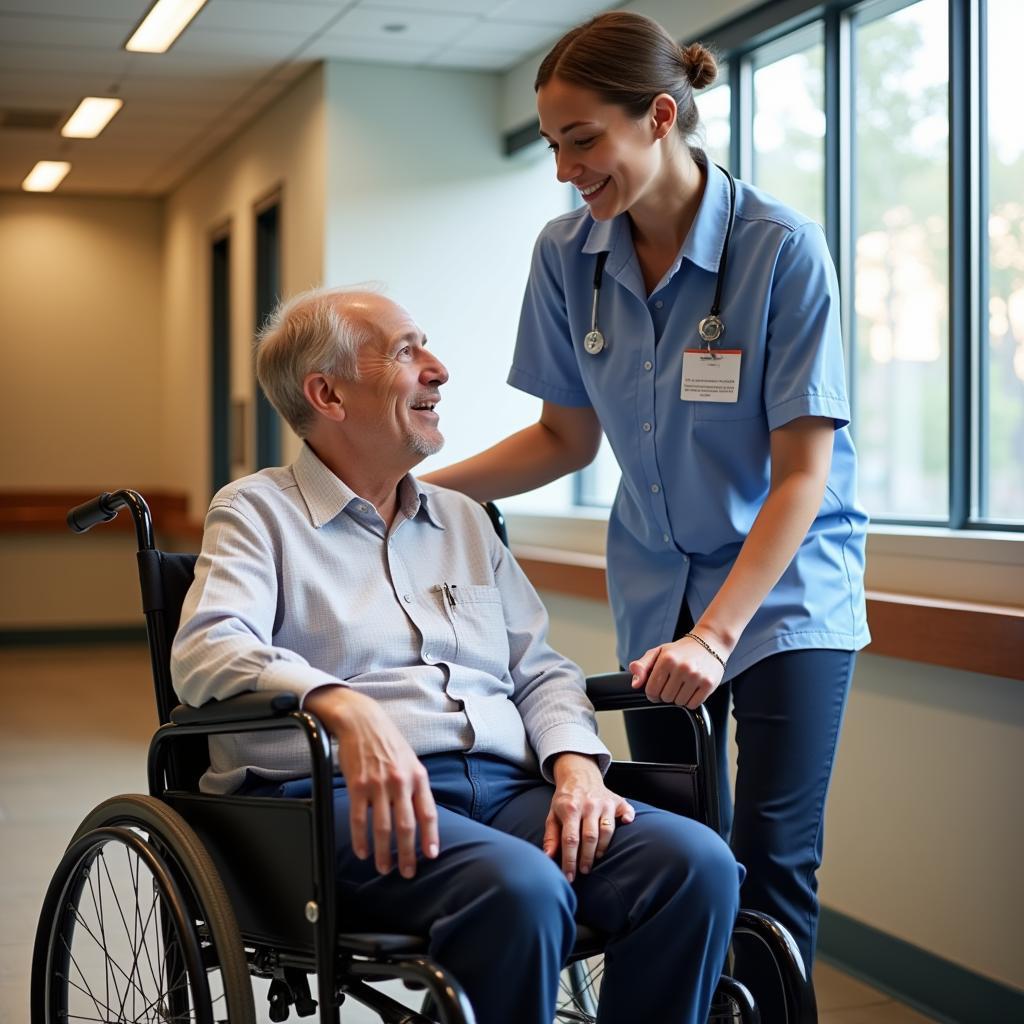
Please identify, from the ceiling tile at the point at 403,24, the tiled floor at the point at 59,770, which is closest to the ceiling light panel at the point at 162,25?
the ceiling tile at the point at 403,24

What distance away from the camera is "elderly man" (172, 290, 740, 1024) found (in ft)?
5.22

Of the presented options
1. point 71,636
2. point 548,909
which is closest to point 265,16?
point 548,909

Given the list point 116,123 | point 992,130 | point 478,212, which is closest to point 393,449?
point 992,130

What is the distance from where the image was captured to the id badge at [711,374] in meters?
2.04

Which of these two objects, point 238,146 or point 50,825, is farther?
point 238,146

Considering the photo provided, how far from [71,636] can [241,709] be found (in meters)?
8.20

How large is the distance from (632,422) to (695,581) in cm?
27

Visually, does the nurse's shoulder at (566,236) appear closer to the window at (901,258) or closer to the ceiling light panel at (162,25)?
the window at (901,258)

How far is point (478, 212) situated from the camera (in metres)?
5.93

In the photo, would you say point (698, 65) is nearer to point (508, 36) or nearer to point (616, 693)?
point (616, 693)

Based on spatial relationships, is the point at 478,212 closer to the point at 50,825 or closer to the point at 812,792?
the point at 50,825

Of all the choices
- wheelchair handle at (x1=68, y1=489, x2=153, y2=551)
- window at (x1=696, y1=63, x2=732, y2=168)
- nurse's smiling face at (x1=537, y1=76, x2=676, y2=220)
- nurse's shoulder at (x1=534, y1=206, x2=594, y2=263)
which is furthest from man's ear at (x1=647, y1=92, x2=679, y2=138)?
window at (x1=696, y1=63, x2=732, y2=168)

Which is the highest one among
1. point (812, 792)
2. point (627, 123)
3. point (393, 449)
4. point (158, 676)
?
point (627, 123)

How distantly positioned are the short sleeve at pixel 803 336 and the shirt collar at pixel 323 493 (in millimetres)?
547
